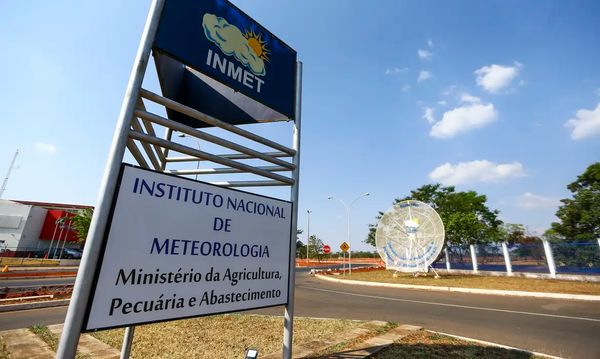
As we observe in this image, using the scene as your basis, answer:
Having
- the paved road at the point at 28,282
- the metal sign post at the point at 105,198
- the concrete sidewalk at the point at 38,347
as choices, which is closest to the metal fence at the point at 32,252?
the paved road at the point at 28,282

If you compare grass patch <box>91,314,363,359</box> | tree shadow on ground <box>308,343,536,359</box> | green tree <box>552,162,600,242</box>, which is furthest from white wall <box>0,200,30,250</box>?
green tree <box>552,162,600,242</box>

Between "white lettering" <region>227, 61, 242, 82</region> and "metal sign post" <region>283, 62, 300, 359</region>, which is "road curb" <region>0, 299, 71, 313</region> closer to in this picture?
"metal sign post" <region>283, 62, 300, 359</region>

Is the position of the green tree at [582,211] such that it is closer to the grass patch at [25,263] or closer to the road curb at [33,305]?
the road curb at [33,305]

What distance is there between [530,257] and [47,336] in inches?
1008

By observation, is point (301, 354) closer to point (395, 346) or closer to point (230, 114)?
point (395, 346)

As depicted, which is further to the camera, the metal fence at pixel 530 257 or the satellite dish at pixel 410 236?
the satellite dish at pixel 410 236

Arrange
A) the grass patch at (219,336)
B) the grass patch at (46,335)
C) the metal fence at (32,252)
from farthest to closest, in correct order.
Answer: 1. the metal fence at (32,252)
2. the grass patch at (46,335)
3. the grass patch at (219,336)

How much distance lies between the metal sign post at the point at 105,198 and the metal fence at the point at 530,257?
79.3 feet

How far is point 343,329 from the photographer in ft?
19.4

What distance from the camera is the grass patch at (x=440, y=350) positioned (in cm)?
433

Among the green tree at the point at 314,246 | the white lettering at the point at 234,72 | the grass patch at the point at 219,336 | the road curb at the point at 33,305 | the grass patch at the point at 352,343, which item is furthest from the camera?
the green tree at the point at 314,246

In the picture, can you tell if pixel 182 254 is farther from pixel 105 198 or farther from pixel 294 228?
pixel 294 228

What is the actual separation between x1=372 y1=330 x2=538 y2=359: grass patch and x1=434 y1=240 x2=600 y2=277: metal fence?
18333 mm

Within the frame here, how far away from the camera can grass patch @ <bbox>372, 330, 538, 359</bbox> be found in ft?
14.2
